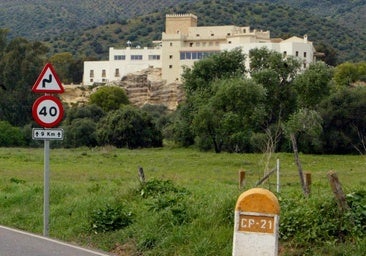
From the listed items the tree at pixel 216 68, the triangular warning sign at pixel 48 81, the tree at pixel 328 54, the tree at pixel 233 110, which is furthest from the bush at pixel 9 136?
the triangular warning sign at pixel 48 81

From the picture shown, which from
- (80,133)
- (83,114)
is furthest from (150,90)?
(80,133)

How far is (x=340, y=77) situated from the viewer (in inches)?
3285

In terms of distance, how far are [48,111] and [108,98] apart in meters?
74.3

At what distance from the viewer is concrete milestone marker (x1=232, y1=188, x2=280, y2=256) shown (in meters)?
7.51

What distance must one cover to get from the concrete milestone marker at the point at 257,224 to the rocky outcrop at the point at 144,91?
9151 centimetres

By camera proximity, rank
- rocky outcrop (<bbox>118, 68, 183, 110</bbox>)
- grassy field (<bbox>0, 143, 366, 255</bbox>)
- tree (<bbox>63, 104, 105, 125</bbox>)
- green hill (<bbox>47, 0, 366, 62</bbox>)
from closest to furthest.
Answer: grassy field (<bbox>0, 143, 366, 255</bbox>)
tree (<bbox>63, 104, 105, 125</bbox>)
rocky outcrop (<bbox>118, 68, 183, 110</bbox>)
green hill (<bbox>47, 0, 366, 62</bbox>)

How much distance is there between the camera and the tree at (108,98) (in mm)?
85875

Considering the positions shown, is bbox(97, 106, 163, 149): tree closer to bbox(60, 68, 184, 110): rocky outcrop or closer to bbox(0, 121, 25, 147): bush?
bbox(0, 121, 25, 147): bush

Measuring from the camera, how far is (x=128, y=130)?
63.3 m

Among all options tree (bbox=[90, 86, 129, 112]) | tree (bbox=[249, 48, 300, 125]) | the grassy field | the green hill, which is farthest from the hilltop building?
the grassy field

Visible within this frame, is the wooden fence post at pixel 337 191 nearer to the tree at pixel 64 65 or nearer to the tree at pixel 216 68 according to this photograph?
the tree at pixel 216 68

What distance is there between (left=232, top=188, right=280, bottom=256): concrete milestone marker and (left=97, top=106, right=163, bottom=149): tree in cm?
5521

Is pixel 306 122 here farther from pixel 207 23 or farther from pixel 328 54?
pixel 207 23

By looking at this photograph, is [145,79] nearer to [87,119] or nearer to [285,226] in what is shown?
Result: [87,119]
